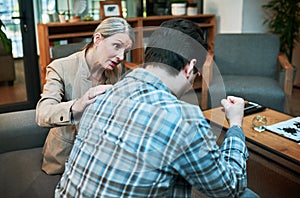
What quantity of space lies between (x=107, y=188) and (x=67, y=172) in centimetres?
18

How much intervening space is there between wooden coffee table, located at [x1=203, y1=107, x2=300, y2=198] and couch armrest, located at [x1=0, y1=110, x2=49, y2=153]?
0.89 m

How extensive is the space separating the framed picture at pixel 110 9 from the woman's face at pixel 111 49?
6.74 feet

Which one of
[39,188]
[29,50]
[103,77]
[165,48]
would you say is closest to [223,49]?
[29,50]

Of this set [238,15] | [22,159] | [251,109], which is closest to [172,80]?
[22,159]

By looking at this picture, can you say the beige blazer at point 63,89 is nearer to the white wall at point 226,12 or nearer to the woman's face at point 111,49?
the woman's face at point 111,49

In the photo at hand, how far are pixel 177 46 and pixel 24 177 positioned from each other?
1.08 meters

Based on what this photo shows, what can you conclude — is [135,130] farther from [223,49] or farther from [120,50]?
[223,49]

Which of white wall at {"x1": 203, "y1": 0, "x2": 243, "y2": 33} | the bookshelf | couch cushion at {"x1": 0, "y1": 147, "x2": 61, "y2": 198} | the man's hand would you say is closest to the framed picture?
the bookshelf

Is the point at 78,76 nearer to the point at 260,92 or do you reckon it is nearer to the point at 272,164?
the point at 272,164

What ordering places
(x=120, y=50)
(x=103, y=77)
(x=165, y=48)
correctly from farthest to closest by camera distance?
(x=103, y=77) < (x=120, y=50) < (x=165, y=48)

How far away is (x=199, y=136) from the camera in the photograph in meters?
0.88

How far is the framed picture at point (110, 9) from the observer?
3541 mm

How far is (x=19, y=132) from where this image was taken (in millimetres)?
1891

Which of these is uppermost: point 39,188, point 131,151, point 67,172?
point 131,151
